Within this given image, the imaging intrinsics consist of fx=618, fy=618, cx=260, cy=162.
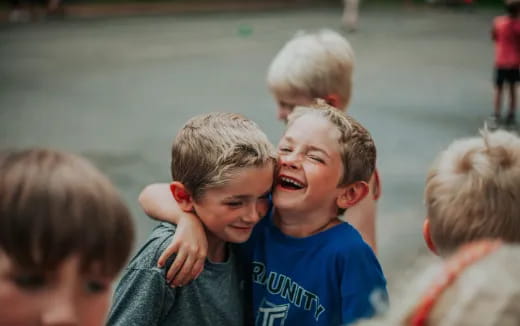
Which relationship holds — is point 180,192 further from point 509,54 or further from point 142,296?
point 509,54

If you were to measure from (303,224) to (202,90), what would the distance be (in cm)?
724

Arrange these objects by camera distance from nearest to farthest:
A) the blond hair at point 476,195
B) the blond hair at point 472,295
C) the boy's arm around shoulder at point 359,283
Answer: the blond hair at point 472,295 → the blond hair at point 476,195 → the boy's arm around shoulder at point 359,283

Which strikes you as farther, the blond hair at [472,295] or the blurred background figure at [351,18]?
the blurred background figure at [351,18]

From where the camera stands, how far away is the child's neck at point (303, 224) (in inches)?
69.9

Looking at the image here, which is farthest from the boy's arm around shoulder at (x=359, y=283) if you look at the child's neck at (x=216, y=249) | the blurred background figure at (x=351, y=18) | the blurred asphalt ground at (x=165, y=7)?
the blurred asphalt ground at (x=165, y=7)

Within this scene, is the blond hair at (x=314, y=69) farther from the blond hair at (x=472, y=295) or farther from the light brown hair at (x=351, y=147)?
the blond hair at (x=472, y=295)

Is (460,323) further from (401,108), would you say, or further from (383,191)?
(401,108)

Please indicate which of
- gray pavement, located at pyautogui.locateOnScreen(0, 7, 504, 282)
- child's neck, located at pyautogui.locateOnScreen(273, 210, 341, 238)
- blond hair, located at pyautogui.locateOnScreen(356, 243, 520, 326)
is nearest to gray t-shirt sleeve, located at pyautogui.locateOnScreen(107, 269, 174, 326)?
child's neck, located at pyautogui.locateOnScreen(273, 210, 341, 238)

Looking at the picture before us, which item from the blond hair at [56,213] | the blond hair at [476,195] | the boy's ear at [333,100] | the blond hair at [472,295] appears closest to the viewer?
the blond hair at [472,295]

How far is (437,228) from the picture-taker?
1.39 meters

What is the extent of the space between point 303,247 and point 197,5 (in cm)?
1916

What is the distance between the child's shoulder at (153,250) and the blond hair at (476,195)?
700mm

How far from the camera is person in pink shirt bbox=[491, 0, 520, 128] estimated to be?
7461 millimetres

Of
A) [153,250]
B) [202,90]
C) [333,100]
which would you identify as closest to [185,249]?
[153,250]
